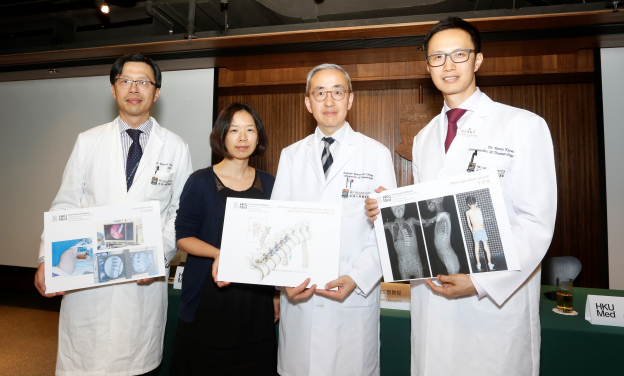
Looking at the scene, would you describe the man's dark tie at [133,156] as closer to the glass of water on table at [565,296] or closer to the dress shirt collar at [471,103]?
the dress shirt collar at [471,103]

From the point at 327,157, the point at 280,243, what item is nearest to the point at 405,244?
the point at 280,243

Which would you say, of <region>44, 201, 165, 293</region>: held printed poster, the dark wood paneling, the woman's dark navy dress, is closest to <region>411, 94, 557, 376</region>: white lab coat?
the woman's dark navy dress

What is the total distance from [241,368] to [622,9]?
4108 millimetres

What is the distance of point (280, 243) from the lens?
1494 millimetres

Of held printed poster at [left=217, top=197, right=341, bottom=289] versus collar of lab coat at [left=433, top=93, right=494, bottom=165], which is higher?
collar of lab coat at [left=433, top=93, right=494, bottom=165]

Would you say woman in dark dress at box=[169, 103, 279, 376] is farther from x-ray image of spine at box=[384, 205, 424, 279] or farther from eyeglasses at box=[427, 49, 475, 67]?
eyeglasses at box=[427, 49, 475, 67]

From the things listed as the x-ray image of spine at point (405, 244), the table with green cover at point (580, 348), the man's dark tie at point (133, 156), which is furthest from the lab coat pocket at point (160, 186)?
the table with green cover at point (580, 348)

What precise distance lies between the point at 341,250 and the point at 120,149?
1.35 m

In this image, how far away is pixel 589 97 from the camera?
3.98 m

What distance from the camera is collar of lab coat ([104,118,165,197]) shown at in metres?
1.89

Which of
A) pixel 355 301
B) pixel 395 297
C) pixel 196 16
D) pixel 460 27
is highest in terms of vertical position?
pixel 196 16

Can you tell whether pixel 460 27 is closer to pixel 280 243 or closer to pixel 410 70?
pixel 280 243

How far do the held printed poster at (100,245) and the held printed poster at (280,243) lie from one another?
1.54 feet

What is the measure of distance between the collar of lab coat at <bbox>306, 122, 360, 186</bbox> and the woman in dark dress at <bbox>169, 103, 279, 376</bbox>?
37cm
